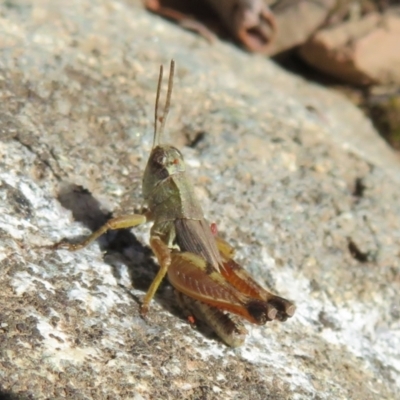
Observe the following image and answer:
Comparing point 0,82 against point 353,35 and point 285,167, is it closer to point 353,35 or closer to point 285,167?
point 285,167

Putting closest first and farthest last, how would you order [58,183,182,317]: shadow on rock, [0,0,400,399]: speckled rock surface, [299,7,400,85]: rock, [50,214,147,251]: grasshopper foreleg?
[0,0,400,399]: speckled rock surface < [50,214,147,251]: grasshopper foreleg < [58,183,182,317]: shadow on rock < [299,7,400,85]: rock

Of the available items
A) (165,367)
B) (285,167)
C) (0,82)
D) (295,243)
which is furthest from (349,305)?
(0,82)

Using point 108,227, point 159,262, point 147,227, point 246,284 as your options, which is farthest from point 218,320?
point 147,227

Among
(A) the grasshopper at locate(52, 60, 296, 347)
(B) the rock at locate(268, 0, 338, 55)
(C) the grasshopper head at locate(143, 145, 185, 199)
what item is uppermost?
(B) the rock at locate(268, 0, 338, 55)

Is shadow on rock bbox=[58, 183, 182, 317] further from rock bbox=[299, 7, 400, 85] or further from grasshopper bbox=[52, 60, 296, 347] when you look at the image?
rock bbox=[299, 7, 400, 85]

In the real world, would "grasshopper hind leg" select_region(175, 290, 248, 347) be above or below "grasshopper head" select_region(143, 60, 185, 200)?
below

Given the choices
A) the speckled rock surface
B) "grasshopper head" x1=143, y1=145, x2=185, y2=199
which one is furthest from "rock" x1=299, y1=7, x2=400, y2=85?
"grasshopper head" x1=143, y1=145, x2=185, y2=199

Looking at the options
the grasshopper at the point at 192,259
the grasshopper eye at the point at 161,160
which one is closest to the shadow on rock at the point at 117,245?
the grasshopper at the point at 192,259
